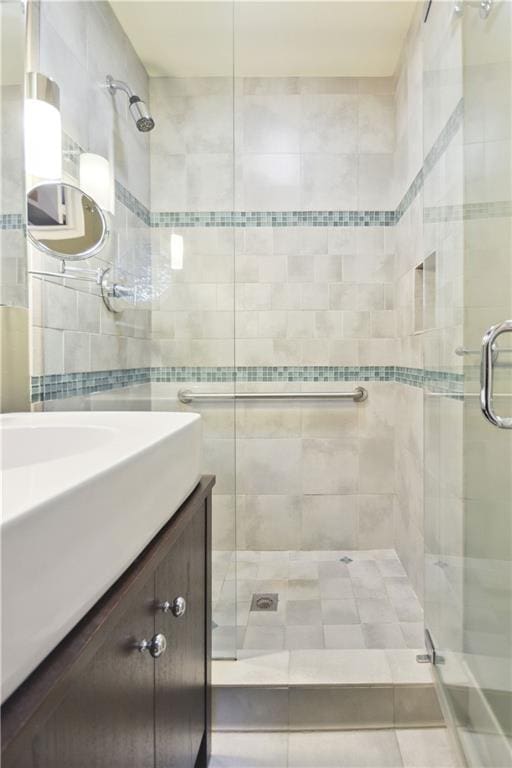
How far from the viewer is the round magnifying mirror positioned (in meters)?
1.24

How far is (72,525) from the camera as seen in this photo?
0.43 m

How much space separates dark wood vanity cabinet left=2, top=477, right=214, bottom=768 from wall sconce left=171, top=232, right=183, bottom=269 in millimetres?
803

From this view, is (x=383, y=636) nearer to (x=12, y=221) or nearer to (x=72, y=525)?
(x=72, y=525)

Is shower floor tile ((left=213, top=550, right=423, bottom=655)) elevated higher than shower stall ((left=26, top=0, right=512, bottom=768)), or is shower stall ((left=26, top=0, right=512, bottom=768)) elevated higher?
shower stall ((left=26, top=0, right=512, bottom=768))

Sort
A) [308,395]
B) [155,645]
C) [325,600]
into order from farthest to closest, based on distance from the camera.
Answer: [308,395] < [325,600] < [155,645]

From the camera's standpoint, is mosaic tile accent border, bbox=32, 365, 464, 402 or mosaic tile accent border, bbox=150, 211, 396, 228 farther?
mosaic tile accent border, bbox=150, 211, 396, 228

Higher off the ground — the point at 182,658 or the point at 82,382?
the point at 82,382

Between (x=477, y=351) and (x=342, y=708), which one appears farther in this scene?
(x=342, y=708)

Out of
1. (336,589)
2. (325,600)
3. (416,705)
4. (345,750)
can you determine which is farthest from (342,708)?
(336,589)

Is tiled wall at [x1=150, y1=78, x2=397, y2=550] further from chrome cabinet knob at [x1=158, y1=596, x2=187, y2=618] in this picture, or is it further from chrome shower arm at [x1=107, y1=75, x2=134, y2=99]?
chrome cabinet knob at [x1=158, y1=596, x2=187, y2=618]

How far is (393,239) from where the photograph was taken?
2.38 metres

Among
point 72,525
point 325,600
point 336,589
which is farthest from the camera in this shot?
point 336,589

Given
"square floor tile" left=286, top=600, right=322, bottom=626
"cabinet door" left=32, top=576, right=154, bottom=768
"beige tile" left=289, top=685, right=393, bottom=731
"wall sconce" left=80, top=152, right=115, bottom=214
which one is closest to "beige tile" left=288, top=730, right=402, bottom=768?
"beige tile" left=289, top=685, right=393, bottom=731

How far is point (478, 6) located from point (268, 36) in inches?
49.1
